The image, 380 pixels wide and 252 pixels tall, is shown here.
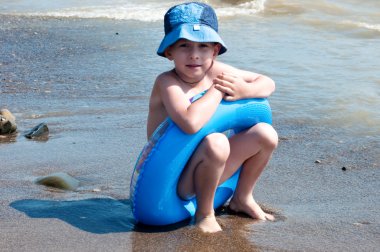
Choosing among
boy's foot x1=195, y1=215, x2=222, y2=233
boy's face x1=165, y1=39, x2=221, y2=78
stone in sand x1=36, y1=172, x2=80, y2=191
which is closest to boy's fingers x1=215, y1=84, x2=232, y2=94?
boy's face x1=165, y1=39, x2=221, y2=78

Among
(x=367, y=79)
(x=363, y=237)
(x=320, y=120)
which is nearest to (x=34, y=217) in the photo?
(x=363, y=237)

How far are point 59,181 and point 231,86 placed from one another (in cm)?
126

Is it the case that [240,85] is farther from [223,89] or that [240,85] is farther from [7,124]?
[7,124]

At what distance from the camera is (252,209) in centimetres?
353

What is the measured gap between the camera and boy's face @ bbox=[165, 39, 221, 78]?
132 inches

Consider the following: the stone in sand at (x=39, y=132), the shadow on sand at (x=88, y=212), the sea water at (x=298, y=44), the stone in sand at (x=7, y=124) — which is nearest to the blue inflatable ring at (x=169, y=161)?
the shadow on sand at (x=88, y=212)

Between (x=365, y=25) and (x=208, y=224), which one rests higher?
(x=208, y=224)

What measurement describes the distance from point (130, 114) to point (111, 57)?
281 centimetres

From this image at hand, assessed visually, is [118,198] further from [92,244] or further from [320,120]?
[320,120]

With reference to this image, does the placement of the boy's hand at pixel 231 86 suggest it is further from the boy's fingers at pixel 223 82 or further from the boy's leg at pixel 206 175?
the boy's leg at pixel 206 175

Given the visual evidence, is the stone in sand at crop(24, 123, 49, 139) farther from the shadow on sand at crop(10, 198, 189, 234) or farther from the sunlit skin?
the sunlit skin

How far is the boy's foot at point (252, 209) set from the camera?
352cm

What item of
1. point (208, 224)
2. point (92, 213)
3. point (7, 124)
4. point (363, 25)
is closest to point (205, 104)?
point (208, 224)

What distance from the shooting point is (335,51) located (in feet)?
27.7
